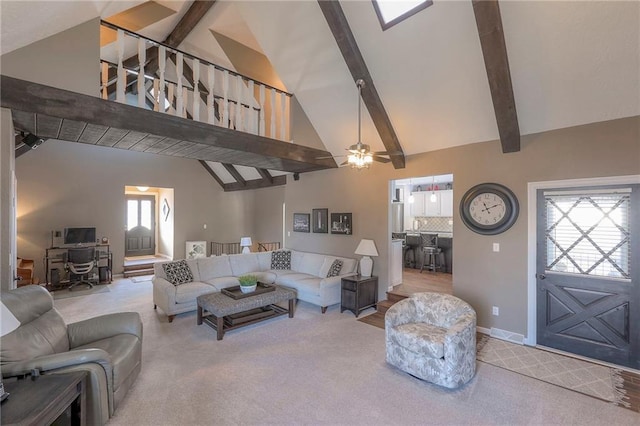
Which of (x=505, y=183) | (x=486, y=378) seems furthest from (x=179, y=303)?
(x=505, y=183)

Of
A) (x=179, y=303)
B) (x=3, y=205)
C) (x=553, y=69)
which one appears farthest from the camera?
(x=179, y=303)

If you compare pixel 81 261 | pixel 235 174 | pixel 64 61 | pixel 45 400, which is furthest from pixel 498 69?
pixel 81 261

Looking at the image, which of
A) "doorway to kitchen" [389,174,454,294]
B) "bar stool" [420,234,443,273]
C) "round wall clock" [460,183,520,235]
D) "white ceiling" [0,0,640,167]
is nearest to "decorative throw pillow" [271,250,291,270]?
"doorway to kitchen" [389,174,454,294]

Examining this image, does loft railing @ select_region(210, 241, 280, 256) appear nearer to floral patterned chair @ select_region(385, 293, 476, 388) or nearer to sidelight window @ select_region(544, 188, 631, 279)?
floral patterned chair @ select_region(385, 293, 476, 388)

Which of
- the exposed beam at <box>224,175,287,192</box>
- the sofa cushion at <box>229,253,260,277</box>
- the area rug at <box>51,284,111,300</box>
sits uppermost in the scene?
the exposed beam at <box>224,175,287,192</box>

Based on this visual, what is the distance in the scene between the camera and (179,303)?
15.3 ft

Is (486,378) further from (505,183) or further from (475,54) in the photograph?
(475,54)

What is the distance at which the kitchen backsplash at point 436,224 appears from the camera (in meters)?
8.54

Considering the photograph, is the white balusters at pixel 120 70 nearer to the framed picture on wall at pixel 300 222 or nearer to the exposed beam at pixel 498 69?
the exposed beam at pixel 498 69

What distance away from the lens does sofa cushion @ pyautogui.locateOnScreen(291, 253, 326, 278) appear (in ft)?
19.7

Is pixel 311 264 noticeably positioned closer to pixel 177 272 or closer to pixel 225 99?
pixel 177 272

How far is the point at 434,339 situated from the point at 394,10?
12.5 feet

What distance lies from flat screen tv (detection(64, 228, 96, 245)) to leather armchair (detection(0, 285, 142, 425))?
544cm

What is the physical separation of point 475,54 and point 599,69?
1.22m
